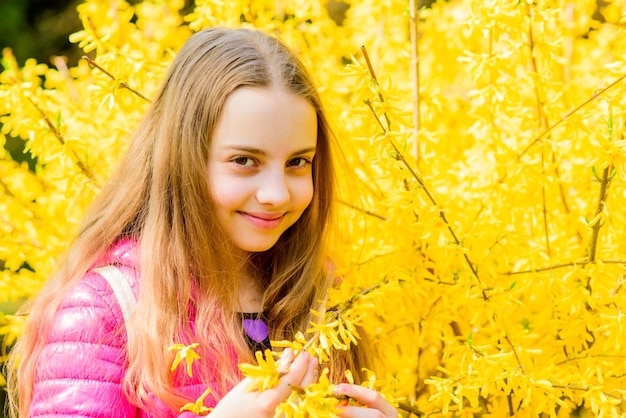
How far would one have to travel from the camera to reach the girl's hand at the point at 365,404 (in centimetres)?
123

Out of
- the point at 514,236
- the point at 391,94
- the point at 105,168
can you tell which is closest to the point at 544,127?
the point at 514,236

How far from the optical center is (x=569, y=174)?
6.42ft

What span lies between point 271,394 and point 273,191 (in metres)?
0.40

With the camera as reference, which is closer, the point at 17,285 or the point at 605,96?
the point at 605,96

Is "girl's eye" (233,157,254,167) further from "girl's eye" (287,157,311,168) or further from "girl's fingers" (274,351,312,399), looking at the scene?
"girl's fingers" (274,351,312,399)

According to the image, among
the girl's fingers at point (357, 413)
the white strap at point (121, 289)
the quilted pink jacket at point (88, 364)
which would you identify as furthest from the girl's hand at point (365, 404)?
the white strap at point (121, 289)

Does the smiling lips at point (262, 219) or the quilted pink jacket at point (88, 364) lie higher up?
the smiling lips at point (262, 219)

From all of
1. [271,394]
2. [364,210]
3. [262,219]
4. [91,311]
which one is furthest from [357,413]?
[364,210]

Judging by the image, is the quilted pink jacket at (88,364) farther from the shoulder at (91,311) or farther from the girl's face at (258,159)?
the girl's face at (258,159)

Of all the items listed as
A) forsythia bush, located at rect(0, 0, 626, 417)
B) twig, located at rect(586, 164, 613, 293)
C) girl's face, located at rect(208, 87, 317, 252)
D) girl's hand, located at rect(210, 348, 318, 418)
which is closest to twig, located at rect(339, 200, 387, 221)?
forsythia bush, located at rect(0, 0, 626, 417)

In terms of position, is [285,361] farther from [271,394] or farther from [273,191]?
[273,191]

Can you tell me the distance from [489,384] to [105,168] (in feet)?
3.95

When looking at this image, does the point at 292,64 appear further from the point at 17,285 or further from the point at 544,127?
the point at 17,285

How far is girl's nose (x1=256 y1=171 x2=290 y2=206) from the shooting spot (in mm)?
1371
